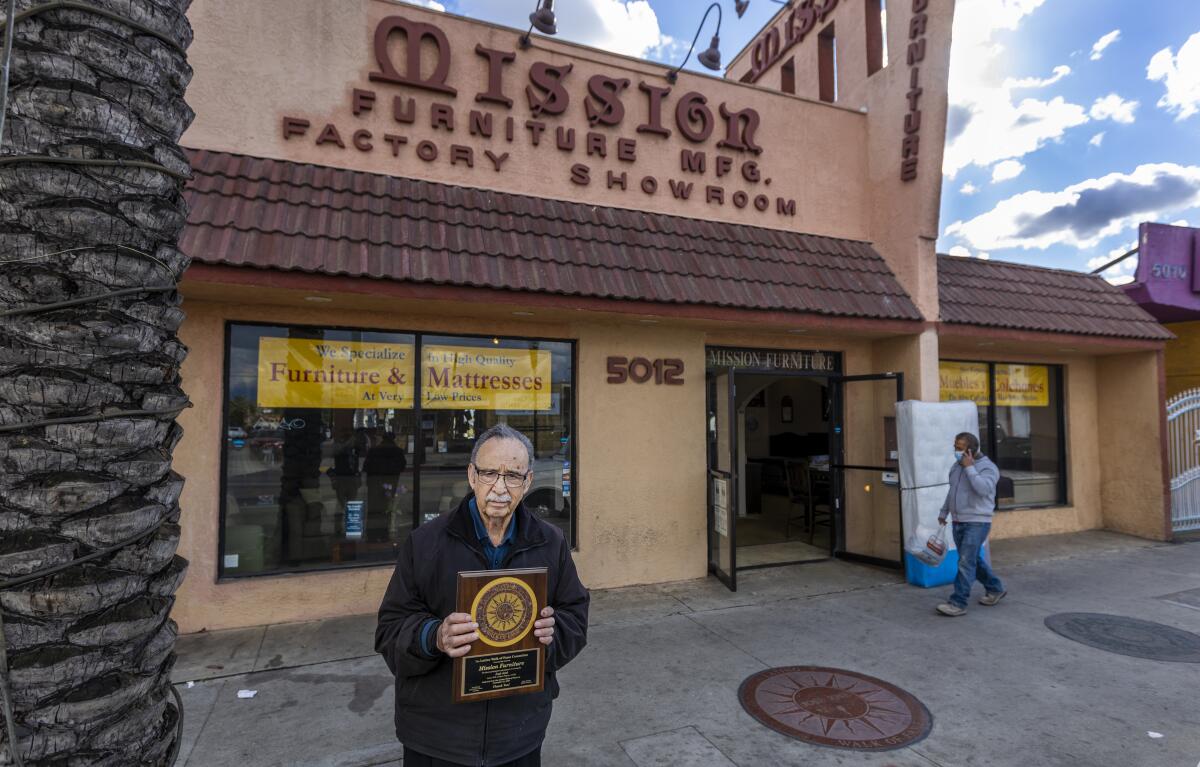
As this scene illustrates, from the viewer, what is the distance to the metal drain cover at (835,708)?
392 centimetres

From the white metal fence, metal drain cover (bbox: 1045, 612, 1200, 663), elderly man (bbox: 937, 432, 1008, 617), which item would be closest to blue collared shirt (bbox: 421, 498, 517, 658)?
elderly man (bbox: 937, 432, 1008, 617)

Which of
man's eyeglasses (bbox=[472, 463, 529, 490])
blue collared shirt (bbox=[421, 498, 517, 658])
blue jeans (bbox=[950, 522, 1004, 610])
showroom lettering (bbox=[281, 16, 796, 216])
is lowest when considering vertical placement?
blue jeans (bbox=[950, 522, 1004, 610])

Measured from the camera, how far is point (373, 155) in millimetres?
6430

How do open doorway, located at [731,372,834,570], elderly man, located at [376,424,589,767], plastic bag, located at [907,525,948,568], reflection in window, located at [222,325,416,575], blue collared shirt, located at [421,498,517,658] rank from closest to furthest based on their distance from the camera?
elderly man, located at [376,424,589,767]
blue collared shirt, located at [421,498,517,658]
reflection in window, located at [222,325,416,575]
plastic bag, located at [907,525,948,568]
open doorway, located at [731,372,834,570]

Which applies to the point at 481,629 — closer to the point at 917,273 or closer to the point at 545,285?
the point at 545,285

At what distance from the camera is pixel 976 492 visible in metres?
6.27

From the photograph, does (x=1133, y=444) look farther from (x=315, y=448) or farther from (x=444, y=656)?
(x=315, y=448)

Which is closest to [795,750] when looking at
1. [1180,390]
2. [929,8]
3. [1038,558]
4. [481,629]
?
[481,629]

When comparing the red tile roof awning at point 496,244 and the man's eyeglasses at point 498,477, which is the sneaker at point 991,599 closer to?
the red tile roof awning at point 496,244

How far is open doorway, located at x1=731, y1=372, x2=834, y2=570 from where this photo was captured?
355 inches

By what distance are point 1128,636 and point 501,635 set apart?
6.53m

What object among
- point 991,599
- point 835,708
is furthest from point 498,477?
point 991,599

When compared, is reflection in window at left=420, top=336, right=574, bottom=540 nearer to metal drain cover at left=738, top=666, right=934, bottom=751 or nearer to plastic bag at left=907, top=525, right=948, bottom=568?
metal drain cover at left=738, top=666, right=934, bottom=751

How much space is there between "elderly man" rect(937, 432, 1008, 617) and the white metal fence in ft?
20.8
